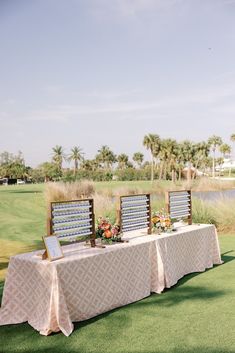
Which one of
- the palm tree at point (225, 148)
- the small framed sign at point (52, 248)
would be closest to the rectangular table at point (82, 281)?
the small framed sign at point (52, 248)

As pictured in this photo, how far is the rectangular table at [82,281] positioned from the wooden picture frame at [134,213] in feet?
0.66

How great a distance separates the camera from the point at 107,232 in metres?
5.12

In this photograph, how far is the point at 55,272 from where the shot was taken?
402 centimetres

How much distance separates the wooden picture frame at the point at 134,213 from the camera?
18.0 ft

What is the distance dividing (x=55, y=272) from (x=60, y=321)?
0.48 metres

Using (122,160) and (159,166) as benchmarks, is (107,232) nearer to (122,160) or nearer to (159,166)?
(159,166)

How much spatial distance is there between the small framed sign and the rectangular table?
0.25 feet

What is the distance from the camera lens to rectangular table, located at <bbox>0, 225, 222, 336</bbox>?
4062 millimetres

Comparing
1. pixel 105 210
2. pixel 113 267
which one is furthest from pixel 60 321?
pixel 105 210

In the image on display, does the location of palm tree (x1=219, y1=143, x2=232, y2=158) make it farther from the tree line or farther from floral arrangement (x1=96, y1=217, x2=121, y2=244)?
floral arrangement (x1=96, y1=217, x2=121, y2=244)

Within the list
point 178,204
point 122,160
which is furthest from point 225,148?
point 178,204

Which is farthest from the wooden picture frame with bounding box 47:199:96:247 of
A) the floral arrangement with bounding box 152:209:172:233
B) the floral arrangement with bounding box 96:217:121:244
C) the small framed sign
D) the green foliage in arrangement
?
the floral arrangement with bounding box 152:209:172:233

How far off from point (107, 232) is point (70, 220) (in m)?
0.69

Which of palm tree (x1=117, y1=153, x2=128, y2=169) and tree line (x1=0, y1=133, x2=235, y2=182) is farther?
palm tree (x1=117, y1=153, x2=128, y2=169)
